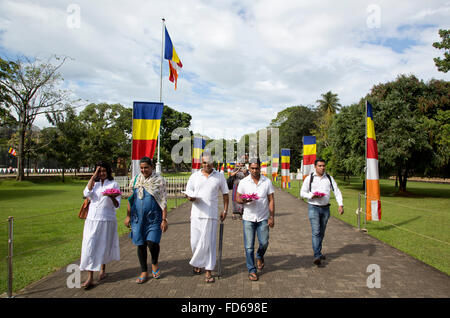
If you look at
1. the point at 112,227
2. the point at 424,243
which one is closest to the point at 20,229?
the point at 112,227

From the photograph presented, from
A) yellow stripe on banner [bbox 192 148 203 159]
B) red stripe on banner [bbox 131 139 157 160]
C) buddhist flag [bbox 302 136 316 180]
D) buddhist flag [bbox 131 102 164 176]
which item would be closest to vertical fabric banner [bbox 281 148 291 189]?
buddhist flag [bbox 302 136 316 180]

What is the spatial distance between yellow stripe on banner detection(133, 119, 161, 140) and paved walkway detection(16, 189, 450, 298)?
2.58 metres

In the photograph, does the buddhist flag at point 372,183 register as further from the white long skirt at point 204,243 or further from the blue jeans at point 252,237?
the white long skirt at point 204,243

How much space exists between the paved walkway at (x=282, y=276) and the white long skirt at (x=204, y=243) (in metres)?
0.28

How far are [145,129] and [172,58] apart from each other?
773 centimetres

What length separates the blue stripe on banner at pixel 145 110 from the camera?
25.6ft

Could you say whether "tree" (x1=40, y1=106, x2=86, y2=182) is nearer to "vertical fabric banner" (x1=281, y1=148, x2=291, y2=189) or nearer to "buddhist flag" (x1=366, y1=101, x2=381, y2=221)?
"vertical fabric banner" (x1=281, y1=148, x2=291, y2=189)

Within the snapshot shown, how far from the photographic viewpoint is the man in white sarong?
4598mm

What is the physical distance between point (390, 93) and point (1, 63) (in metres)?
26.7

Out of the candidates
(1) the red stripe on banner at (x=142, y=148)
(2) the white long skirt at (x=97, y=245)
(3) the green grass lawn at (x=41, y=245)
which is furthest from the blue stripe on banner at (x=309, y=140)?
(2) the white long skirt at (x=97, y=245)

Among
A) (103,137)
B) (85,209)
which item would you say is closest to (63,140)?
(103,137)

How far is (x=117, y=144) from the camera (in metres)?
45.6

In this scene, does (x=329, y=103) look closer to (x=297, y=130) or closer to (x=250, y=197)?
(x=297, y=130)
